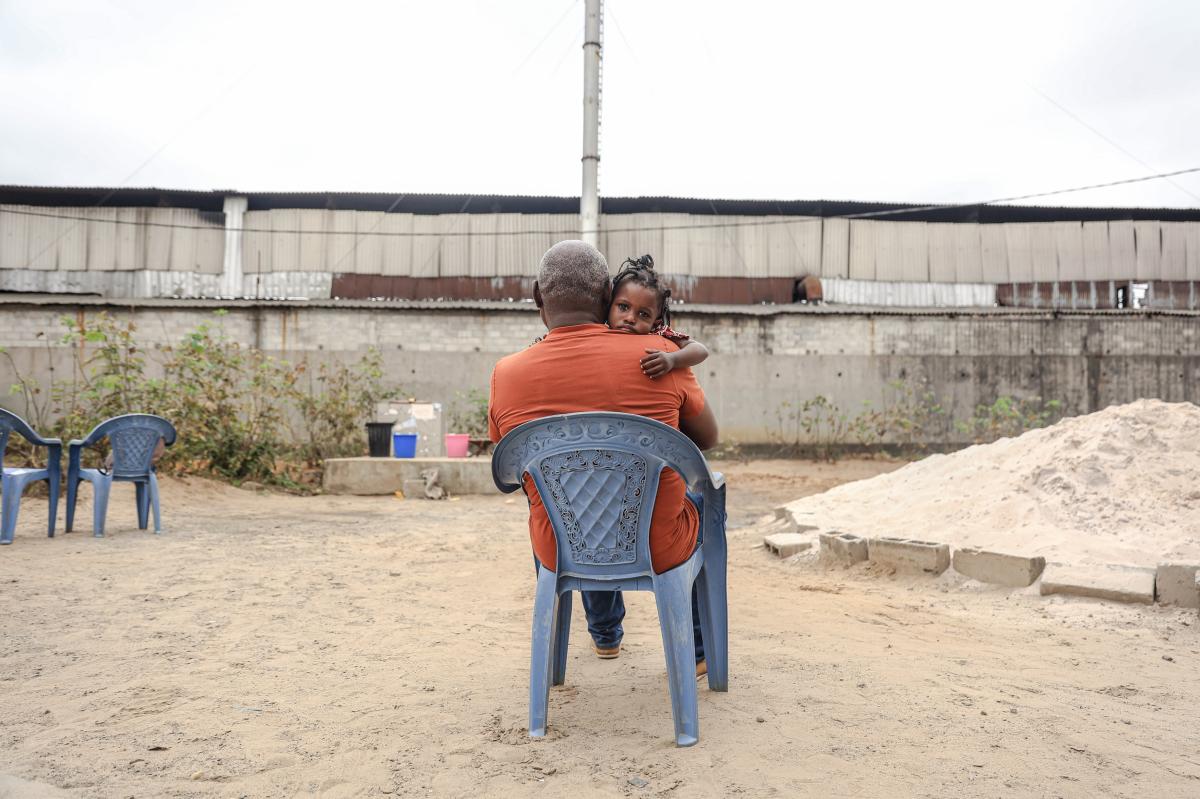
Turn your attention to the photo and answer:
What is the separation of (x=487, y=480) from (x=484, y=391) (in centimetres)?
494

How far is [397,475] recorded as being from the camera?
9.84 m

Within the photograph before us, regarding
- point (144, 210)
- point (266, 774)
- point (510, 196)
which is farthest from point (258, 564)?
point (144, 210)

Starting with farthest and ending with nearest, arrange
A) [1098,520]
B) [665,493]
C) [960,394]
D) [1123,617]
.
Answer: [960,394], [1098,520], [1123,617], [665,493]

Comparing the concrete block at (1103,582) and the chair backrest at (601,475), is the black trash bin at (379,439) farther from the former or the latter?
the chair backrest at (601,475)

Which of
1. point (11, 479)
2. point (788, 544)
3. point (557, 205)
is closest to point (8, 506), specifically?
point (11, 479)

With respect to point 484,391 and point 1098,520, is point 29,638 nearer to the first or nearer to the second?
point 1098,520

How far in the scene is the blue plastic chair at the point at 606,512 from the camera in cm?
215

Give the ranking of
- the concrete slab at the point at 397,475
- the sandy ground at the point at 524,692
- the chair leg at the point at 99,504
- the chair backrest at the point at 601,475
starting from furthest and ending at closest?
the concrete slab at the point at 397,475 < the chair leg at the point at 99,504 < the chair backrest at the point at 601,475 < the sandy ground at the point at 524,692

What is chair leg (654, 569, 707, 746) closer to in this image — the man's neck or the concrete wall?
the man's neck

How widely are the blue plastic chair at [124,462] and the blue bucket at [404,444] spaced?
13.2 ft

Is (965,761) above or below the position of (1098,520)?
below

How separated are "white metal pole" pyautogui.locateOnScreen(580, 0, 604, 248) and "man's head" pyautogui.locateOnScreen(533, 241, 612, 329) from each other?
1181 cm

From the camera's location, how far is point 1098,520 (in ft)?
16.2

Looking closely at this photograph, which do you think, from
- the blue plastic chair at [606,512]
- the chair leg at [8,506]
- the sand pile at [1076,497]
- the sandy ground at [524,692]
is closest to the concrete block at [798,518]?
the sand pile at [1076,497]
